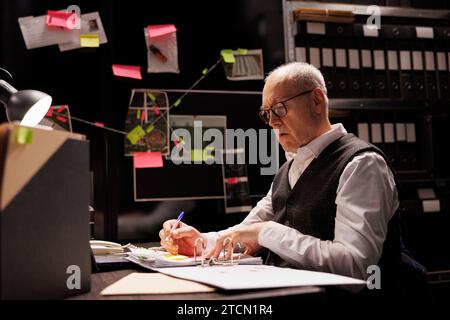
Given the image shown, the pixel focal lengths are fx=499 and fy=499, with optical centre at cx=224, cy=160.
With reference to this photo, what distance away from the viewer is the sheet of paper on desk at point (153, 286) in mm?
851

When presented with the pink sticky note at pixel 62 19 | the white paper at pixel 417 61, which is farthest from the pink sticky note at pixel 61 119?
the white paper at pixel 417 61

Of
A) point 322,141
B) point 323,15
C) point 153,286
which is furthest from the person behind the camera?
point 323,15

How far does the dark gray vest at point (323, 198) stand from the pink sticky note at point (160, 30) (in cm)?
130

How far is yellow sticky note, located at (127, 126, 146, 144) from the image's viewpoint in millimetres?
2414

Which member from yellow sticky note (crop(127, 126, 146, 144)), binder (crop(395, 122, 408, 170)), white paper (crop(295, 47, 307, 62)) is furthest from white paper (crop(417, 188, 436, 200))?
yellow sticky note (crop(127, 126, 146, 144))

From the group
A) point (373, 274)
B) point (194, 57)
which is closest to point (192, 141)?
point (194, 57)

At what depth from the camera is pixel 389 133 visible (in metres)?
2.45

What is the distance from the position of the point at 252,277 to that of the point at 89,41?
179 cm

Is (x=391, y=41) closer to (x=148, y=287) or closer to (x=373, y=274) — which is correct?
(x=373, y=274)

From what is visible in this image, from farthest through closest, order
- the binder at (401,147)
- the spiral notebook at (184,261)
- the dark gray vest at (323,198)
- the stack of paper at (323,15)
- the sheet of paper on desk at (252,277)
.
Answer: the binder at (401,147), the stack of paper at (323,15), the dark gray vest at (323,198), the spiral notebook at (184,261), the sheet of paper on desk at (252,277)

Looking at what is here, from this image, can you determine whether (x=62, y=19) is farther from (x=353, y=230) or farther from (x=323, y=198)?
(x=353, y=230)

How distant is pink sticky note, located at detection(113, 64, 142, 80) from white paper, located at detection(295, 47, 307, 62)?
769mm

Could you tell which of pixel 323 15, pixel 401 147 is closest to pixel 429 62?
pixel 401 147

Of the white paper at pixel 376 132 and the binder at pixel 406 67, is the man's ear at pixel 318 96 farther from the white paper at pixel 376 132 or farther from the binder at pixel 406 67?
the binder at pixel 406 67
